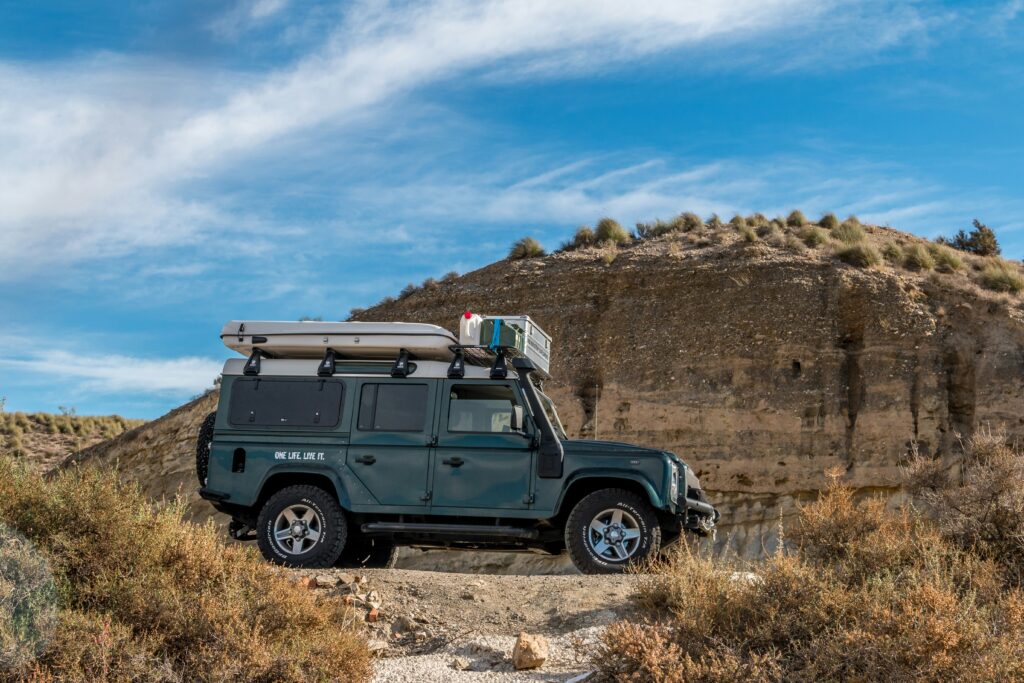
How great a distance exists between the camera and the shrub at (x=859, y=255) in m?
26.7

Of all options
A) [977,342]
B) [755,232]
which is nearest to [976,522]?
[977,342]

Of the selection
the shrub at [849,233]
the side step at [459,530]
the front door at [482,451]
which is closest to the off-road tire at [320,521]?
the side step at [459,530]

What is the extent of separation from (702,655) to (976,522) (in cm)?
484

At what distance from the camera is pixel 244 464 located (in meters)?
12.0

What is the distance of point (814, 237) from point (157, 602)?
23391 millimetres

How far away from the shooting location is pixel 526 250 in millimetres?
31766

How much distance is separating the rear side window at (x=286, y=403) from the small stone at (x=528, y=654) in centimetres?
401

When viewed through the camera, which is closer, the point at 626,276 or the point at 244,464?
the point at 244,464

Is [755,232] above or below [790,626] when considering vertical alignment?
above

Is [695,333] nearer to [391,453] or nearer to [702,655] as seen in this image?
[391,453]

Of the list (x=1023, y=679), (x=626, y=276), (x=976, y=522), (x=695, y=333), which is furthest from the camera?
(x=626, y=276)

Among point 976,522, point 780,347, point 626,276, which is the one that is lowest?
point 976,522

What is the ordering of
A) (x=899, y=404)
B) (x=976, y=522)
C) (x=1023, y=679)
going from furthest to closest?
1. (x=899, y=404)
2. (x=976, y=522)
3. (x=1023, y=679)

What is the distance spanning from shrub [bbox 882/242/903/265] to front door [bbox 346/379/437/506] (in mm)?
18888
